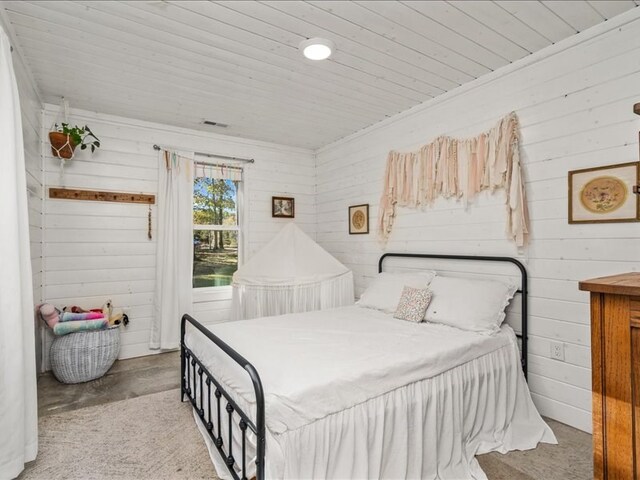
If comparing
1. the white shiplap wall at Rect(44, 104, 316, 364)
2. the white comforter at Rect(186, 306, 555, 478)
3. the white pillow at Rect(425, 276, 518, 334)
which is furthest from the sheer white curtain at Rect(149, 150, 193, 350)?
the white pillow at Rect(425, 276, 518, 334)

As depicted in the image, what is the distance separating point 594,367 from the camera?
1.17 m

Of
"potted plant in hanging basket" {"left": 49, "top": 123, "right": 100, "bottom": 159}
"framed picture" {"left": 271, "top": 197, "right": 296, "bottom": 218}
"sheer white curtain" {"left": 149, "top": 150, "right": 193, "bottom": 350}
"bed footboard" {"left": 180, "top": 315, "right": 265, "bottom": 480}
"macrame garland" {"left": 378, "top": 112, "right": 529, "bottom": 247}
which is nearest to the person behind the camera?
"bed footboard" {"left": 180, "top": 315, "right": 265, "bottom": 480}

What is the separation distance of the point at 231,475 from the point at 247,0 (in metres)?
2.43

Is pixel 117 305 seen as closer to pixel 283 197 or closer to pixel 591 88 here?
pixel 283 197

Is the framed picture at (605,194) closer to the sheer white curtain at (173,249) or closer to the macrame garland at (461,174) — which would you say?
the macrame garland at (461,174)

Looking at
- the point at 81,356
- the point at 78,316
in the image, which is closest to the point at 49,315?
the point at 78,316

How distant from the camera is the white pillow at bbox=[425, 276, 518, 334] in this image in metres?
2.32

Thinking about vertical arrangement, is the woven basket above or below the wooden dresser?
below

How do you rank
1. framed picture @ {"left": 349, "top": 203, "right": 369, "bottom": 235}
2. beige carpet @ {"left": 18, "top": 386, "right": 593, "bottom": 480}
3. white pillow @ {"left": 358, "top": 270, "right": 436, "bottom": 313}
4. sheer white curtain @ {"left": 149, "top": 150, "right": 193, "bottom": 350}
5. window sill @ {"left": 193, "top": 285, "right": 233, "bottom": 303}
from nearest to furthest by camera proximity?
1. beige carpet @ {"left": 18, "top": 386, "right": 593, "bottom": 480}
2. white pillow @ {"left": 358, "top": 270, "right": 436, "bottom": 313}
3. sheer white curtain @ {"left": 149, "top": 150, "right": 193, "bottom": 350}
4. framed picture @ {"left": 349, "top": 203, "right": 369, "bottom": 235}
5. window sill @ {"left": 193, "top": 285, "right": 233, "bottom": 303}

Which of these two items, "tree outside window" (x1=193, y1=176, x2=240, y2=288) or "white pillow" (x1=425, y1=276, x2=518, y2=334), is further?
"tree outside window" (x1=193, y1=176, x2=240, y2=288)

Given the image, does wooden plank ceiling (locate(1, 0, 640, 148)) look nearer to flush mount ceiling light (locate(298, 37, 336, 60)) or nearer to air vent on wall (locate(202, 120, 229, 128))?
flush mount ceiling light (locate(298, 37, 336, 60))

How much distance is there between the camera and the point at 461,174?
9.55 ft

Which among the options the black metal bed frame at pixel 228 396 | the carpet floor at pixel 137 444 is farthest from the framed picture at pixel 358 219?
the carpet floor at pixel 137 444

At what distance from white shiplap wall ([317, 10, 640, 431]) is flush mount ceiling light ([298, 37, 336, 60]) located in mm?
1249
